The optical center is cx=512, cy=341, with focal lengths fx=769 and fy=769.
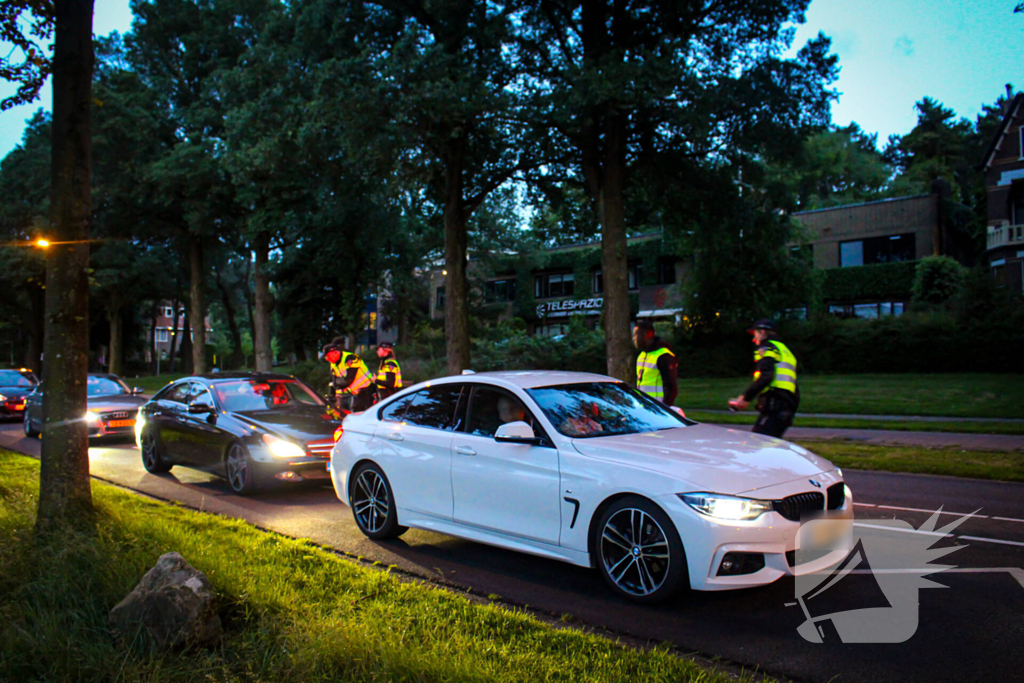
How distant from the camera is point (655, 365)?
9695 mm

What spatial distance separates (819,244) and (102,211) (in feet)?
108

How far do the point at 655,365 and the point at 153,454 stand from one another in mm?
7506

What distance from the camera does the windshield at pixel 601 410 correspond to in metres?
5.83

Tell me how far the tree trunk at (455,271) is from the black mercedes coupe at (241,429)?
8.10m

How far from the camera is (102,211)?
3017 centimetres

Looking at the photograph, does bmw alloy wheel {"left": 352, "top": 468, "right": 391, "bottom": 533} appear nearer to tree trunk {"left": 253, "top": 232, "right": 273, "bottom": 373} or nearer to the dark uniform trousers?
the dark uniform trousers

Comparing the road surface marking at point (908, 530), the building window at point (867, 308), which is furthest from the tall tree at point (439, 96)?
the building window at point (867, 308)

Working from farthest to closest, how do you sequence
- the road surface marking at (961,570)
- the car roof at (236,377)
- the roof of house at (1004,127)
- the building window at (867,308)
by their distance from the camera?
the building window at (867,308) → the roof of house at (1004,127) → the car roof at (236,377) → the road surface marking at (961,570)

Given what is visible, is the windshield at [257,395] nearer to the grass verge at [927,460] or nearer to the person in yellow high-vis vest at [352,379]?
the person in yellow high-vis vest at [352,379]

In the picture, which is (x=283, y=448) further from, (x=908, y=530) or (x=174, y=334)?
(x=174, y=334)

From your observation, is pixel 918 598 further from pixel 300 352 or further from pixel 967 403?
pixel 300 352

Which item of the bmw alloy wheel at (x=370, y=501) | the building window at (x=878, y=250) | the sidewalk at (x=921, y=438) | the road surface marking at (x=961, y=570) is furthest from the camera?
the building window at (x=878, y=250)

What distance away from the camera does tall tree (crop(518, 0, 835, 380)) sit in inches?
648

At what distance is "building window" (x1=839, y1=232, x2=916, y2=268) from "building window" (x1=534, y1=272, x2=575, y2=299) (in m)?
16.7
